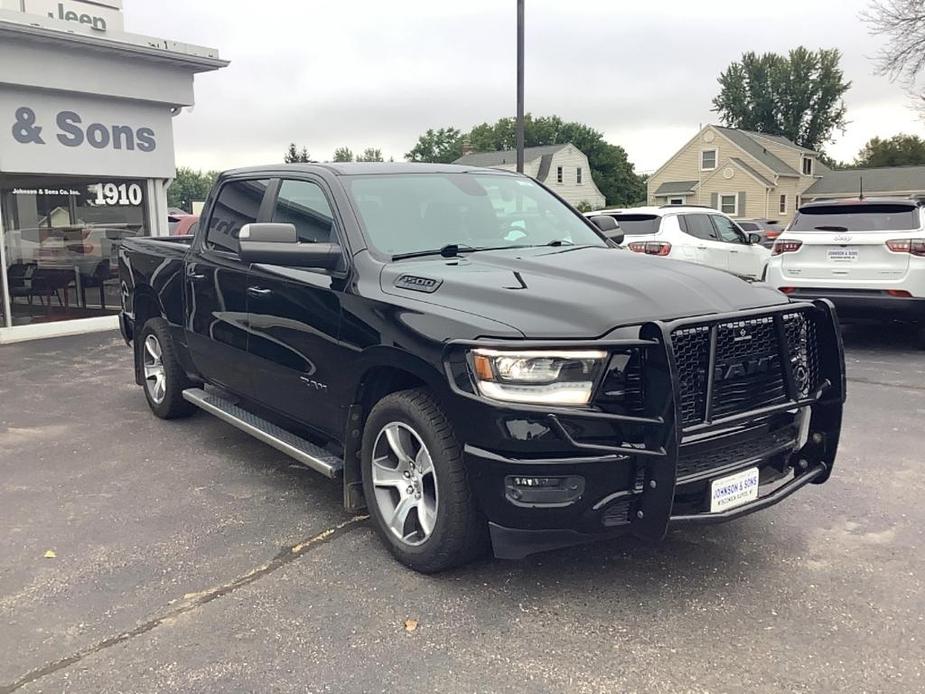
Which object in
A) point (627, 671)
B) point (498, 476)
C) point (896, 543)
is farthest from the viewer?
point (896, 543)

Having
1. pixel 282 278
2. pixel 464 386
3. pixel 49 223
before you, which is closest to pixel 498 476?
pixel 464 386

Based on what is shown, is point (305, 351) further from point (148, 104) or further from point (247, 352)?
point (148, 104)

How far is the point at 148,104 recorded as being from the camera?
11.9 meters

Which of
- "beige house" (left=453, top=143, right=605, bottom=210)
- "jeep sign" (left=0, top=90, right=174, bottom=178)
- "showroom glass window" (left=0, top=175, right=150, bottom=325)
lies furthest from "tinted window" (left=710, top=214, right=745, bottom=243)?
"beige house" (left=453, top=143, right=605, bottom=210)

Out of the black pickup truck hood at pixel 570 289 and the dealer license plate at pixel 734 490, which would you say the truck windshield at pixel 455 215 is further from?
the dealer license plate at pixel 734 490

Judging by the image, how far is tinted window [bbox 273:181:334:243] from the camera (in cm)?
443

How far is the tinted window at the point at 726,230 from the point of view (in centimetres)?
1265

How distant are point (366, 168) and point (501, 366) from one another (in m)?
2.08

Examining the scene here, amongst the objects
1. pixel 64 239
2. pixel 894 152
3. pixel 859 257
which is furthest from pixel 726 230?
pixel 894 152

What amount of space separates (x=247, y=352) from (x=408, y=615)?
2173mm

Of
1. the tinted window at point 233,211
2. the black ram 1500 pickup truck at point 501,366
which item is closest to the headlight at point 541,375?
the black ram 1500 pickup truck at point 501,366

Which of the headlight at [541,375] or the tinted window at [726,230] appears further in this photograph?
the tinted window at [726,230]

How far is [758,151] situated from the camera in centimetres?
5441

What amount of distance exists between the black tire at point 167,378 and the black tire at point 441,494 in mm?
2992
